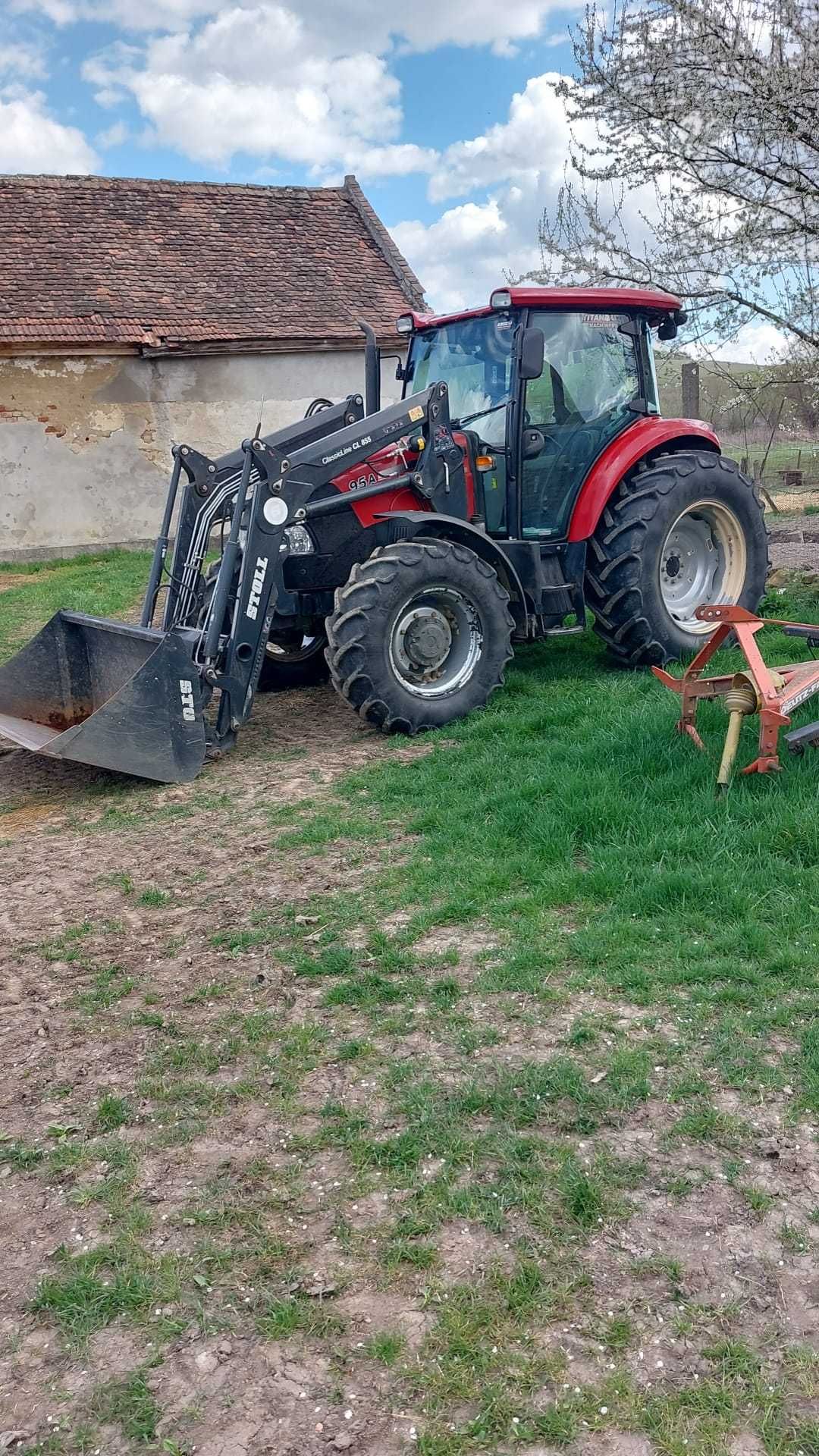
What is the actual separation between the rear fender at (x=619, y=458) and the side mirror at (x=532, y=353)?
0.84m

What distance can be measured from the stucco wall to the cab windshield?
9.84m

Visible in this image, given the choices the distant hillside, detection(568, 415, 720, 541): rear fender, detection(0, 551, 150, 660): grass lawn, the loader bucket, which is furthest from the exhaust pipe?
detection(0, 551, 150, 660): grass lawn

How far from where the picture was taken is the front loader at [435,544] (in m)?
6.34

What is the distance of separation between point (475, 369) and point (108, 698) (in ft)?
10.5

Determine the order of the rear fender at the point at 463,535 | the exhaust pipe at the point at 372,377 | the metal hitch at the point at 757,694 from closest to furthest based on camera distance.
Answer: the metal hitch at the point at 757,694 → the rear fender at the point at 463,535 → the exhaust pipe at the point at 372,377

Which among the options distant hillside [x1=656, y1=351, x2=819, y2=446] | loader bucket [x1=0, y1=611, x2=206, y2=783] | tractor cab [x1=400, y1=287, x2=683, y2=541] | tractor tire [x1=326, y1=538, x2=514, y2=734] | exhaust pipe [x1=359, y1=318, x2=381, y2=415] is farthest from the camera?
distant hillside [x1=656, y1=351, x2=819, y2=446]

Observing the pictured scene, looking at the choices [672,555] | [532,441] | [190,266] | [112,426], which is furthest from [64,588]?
[672,555]

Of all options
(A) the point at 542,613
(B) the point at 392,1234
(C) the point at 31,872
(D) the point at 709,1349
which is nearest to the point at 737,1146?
(D) the point at 709,1349

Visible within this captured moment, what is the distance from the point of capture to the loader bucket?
5910mm

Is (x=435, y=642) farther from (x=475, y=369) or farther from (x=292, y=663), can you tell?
(x=475, y=369)

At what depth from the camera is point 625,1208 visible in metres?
2.81

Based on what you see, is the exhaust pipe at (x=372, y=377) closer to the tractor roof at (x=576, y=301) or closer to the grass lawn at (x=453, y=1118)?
the tractor roof at (x=576, y=301)

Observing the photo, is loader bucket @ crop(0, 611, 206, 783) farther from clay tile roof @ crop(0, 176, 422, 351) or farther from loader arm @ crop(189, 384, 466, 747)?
clay tile roof @ crop(0, 176, 422, 351)

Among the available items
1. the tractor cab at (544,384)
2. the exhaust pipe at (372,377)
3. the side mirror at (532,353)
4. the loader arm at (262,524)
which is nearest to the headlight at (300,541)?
the loader arm at (262,524)
